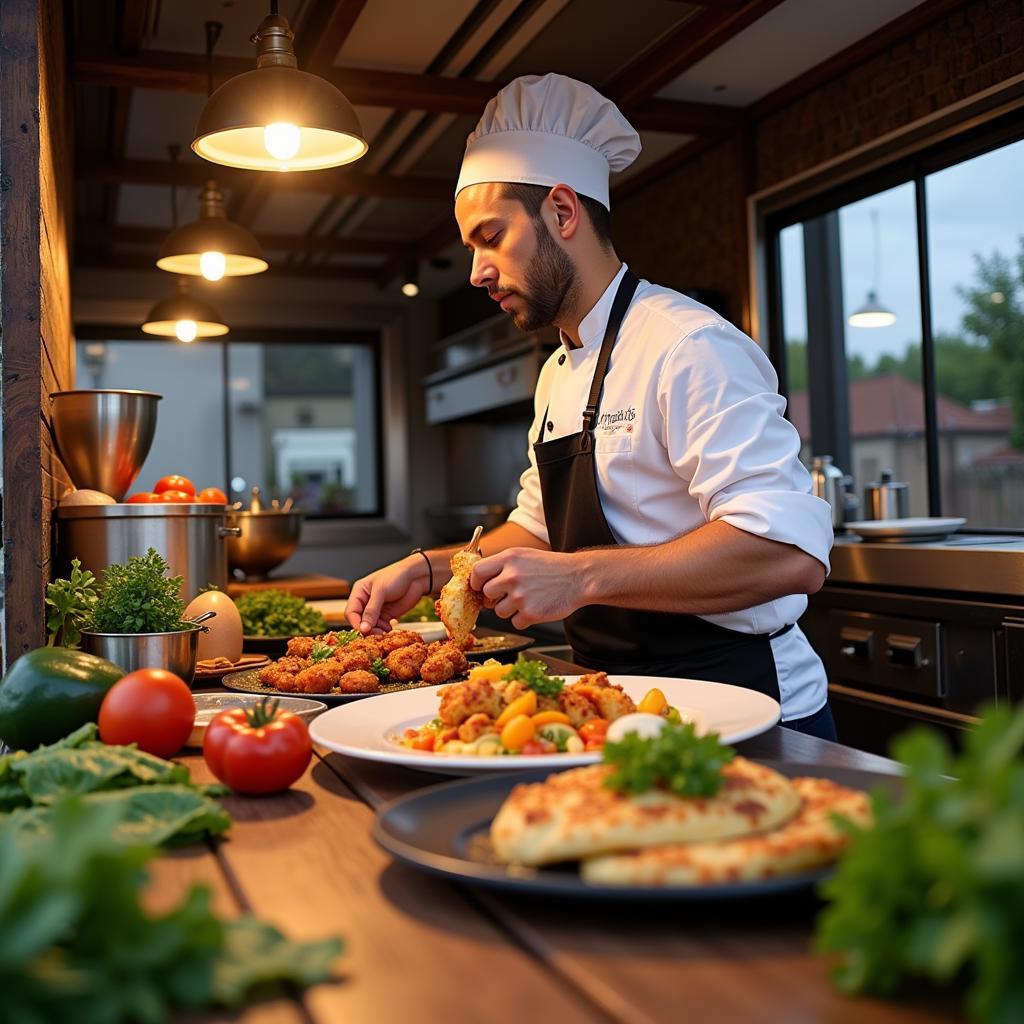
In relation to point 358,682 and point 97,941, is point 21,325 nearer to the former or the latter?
point 358,682

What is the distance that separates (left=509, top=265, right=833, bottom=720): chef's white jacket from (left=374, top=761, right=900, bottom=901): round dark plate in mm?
778

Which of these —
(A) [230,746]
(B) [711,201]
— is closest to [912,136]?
(B) [711,201]

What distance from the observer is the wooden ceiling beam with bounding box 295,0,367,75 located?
3582 millimetres

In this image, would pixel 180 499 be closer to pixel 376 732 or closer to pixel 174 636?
pixel 174 636

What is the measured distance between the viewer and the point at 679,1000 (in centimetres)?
64

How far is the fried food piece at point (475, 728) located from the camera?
48.1 inches

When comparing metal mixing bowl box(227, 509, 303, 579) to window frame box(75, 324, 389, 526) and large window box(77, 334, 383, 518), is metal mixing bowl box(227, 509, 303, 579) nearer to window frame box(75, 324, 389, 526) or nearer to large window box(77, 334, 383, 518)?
large window box(77, 334, 383, 518)

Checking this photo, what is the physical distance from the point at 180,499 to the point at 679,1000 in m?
2.49

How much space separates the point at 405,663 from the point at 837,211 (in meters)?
3.63

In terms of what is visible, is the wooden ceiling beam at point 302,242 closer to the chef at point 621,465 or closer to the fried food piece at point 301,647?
the chef at point 621,465

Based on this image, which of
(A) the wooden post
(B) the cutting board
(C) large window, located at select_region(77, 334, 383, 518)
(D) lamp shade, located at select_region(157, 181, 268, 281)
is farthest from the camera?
(C) large window, located at select_region(77, 334, 383, 518)

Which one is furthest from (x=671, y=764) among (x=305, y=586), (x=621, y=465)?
(x=305, y=586)

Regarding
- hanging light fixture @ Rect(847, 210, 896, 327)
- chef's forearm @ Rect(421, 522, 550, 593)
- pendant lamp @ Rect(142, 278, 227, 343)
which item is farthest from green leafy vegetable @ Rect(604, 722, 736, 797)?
hanging light fixture @ Rect(847, 210, 896, 327)

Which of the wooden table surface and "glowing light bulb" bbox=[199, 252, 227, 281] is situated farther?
"glowing light bulb" bbox=[199, 252, 227, 281]
